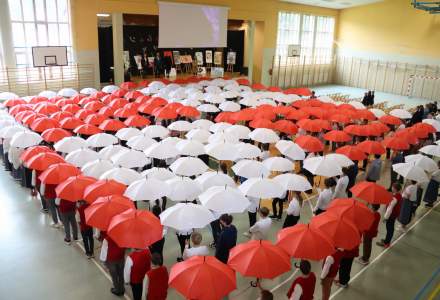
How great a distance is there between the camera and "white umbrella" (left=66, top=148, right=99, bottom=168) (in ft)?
29.4

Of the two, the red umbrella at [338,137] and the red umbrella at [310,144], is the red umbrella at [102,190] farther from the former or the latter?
the red umbrella at [338,137]

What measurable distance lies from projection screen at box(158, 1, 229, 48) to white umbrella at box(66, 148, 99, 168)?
15.3m

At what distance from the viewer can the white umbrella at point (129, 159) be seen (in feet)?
29.2

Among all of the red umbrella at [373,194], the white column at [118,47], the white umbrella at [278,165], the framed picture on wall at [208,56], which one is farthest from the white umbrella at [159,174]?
the framed picture on wall at [208,56]

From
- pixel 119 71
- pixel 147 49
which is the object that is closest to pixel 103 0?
pixel 119 71

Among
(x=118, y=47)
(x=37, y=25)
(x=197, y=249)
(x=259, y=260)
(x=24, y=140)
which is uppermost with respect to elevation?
(x=37, y=25)

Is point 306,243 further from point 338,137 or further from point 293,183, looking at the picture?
point 338,137

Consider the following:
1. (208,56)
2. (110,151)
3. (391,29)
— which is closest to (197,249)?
(110,151)

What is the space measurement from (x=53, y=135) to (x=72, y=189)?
4.07 metres

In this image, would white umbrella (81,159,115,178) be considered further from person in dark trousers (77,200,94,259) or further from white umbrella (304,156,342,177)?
white umbrella (304,156,342,177)

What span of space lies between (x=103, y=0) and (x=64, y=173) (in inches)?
605

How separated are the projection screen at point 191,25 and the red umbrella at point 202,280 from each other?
20.0m

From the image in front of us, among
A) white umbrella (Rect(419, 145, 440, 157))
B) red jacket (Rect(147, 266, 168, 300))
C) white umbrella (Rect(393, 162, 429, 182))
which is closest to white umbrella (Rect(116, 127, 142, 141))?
red jacket (Rect(147, 266, 168, 300))

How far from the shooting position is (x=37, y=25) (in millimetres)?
19047
